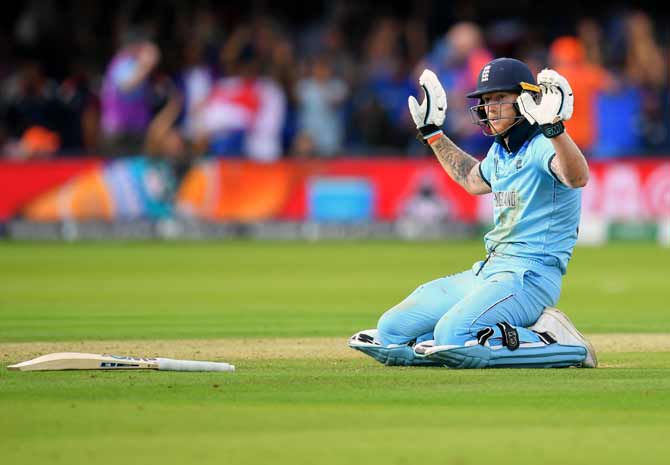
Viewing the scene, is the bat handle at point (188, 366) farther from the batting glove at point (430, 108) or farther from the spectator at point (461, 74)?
the spectator at point (461, 74)

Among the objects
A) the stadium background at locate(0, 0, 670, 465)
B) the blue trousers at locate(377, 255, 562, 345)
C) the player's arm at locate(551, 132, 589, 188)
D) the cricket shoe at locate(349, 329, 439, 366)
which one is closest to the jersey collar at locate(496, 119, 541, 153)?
the player's arm at locate(551, 132, 589, 188)

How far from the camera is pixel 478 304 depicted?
7980 mm

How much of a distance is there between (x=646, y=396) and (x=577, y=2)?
19.9 m

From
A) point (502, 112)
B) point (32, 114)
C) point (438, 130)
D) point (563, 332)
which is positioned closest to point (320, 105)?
point (32, 114)

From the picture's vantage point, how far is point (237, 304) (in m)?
13.5

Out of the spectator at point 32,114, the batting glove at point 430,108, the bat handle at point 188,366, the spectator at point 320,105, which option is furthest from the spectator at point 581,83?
the bat handle at point 188,366

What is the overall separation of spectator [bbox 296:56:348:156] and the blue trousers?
560 inches

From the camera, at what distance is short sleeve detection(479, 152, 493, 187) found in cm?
859

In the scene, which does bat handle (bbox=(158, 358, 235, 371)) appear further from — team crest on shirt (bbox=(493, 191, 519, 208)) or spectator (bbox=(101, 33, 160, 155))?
spectator (bbox=(101, 33, 160, 155))

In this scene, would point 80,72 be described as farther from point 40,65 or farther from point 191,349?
point 191,349

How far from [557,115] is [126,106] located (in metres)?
15.9

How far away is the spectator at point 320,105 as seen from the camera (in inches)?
894

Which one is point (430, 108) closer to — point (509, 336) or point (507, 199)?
point (507, 199)

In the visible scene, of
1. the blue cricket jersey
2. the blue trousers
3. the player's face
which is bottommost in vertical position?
the blue trousers
